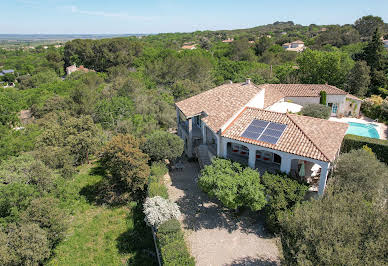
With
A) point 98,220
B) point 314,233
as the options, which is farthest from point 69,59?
point 314,233

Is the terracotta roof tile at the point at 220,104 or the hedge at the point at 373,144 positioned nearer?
the terracotta roof tile at the point at 220,104

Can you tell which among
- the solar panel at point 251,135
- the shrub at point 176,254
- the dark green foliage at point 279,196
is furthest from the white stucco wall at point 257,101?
the shrub at point 176,254

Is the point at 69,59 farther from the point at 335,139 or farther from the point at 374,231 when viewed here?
the point at 374,231

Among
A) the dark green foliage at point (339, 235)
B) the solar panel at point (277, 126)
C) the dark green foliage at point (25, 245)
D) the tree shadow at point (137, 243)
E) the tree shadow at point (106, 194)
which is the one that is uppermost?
the solar panel at point (277, 126)

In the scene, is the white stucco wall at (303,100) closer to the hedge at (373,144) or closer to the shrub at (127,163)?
the hedge at (373,144)

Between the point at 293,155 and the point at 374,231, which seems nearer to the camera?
the point at 374,231

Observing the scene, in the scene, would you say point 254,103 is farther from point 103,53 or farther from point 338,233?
point 103,53

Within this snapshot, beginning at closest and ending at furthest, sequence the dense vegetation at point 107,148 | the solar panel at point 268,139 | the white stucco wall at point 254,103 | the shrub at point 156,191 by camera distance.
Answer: the dense vegetation at point 107,148
the solar panel at point 268,139
the shrub at point 156,191
the white stucco wall at point 254,103
